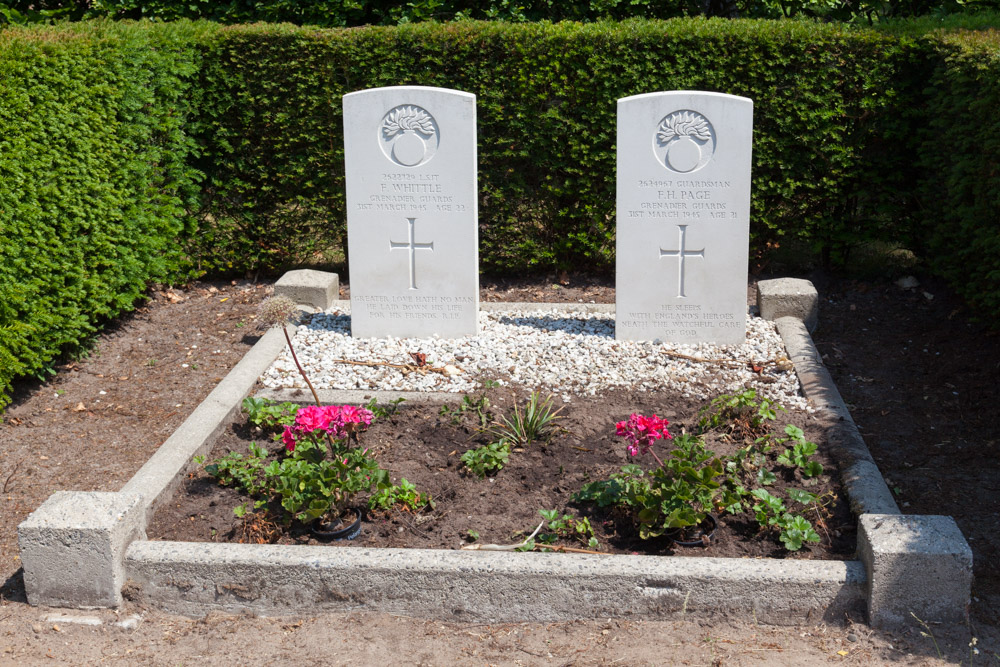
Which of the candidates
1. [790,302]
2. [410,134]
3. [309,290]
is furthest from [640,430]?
[309,290]

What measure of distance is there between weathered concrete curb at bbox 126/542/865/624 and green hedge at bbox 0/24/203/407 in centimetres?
227

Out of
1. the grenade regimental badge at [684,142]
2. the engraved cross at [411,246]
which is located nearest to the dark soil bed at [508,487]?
the engraved cross at [411,246]

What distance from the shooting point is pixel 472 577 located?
11.4ft

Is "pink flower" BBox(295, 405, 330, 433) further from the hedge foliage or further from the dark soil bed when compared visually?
the hedge foliage

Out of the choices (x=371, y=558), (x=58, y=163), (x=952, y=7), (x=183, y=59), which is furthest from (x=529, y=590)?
(x=952, y=7)

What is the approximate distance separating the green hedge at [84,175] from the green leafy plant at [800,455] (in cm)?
408

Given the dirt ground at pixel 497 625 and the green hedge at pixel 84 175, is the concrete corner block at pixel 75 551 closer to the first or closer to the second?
the dirt ground at pixel 497 625

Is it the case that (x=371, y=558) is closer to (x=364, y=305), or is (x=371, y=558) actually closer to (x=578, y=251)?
(x=364, y=305)

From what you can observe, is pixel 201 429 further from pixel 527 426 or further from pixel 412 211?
pixel 412 211

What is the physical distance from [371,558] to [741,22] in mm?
5463

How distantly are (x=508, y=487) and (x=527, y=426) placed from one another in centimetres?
46

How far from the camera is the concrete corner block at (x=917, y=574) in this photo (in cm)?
329

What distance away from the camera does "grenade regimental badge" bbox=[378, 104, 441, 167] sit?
585 centimetres

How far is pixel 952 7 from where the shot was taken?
8930mm
